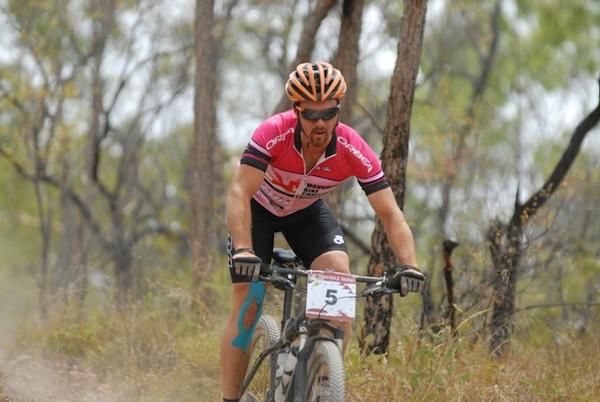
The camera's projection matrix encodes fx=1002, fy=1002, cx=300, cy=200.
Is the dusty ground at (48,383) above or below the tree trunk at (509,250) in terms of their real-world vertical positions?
below

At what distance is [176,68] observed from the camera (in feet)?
73.9

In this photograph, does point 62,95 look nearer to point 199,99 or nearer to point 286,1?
point 286,1

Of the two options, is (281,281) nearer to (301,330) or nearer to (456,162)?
(301,330)

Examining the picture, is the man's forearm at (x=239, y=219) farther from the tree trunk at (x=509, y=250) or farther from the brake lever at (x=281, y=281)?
the tree trunk at (x=509, y=250)

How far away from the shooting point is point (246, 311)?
604 centimetres

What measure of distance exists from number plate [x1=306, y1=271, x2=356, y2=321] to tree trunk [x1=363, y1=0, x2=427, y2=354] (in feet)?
8.99

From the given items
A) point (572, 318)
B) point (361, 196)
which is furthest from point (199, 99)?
point (572, 318)

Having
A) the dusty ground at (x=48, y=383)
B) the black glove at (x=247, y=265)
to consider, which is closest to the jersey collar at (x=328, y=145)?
the black glove at (x=247, y=265)

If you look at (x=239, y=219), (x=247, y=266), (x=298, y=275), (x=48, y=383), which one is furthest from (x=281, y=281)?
(x=48, y=383)

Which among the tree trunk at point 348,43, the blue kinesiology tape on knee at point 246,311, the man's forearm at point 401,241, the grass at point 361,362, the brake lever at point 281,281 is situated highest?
the tree trunk at point 348,43

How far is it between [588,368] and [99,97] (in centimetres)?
1306

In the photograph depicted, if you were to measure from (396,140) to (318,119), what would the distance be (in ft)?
8.54

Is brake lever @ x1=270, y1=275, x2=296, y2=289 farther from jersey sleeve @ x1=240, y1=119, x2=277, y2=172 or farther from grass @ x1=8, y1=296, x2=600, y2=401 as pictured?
grass @ x1=8, y1=296, x2=600, y2=401

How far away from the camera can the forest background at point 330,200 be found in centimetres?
777
